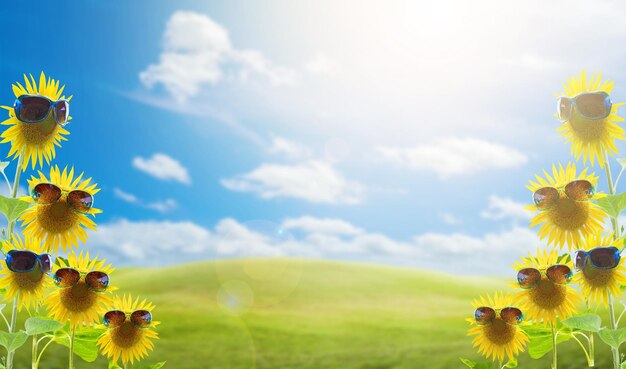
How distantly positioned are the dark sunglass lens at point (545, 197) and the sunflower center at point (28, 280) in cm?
Answer: 472

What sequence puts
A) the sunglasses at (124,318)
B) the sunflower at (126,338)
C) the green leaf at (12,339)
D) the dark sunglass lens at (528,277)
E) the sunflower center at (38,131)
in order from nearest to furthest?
the green leaf at (12,339), the dark sunglass lens at (528,277), the sunflower center at (38,131), the sunglasses at (124,318), the sunflower at (126,338)

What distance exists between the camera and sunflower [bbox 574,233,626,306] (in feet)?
17.8

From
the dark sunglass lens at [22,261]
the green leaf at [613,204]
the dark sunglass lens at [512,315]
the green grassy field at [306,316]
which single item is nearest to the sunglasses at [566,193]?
the green leaf at [613,204]

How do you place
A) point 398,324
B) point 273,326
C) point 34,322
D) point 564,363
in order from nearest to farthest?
point 34,322 → point 564,363 → point 273,326 → point 398,324

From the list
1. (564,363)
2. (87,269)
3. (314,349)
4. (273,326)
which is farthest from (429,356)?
(87,269)

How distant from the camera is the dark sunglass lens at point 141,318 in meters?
5.83

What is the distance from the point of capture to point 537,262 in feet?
18.5

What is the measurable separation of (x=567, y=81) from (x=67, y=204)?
5.00 meters

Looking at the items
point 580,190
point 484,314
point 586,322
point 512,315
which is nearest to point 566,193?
point 580,190

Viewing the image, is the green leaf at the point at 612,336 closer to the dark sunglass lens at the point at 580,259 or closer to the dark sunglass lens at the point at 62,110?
the dark sunglass lens at the point at 580,259

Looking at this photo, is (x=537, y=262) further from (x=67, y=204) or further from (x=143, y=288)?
(x=143, y=288)

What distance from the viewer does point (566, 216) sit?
18.2ft

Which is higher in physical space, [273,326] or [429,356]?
[273,326]

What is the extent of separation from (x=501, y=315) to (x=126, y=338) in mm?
3799
